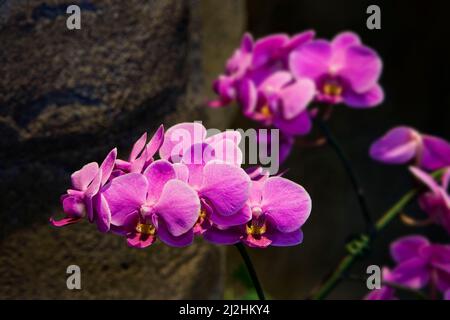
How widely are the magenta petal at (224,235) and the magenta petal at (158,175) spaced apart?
0.16 feet

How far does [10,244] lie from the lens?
78cm

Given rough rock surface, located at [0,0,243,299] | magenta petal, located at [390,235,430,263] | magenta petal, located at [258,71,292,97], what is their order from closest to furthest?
rough rock surface, located at [0,0,243,299] < magenta petal, located at [258,71,292,97] < magenta petal, located at [390,235,430,263]

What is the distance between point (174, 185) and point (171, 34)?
404 millimetres

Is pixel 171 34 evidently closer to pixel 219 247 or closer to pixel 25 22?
pixel 25 22

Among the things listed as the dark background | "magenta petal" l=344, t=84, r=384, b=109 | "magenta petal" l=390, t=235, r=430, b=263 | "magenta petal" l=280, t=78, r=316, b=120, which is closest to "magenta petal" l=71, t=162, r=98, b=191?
the dark background

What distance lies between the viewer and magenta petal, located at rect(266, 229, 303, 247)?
0.53 metres

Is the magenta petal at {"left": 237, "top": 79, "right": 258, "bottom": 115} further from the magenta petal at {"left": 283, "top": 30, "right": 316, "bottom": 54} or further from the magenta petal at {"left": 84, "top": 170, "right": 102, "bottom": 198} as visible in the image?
the magenta petal at {"left": 84, "top": 170, "right": 102, "bottom": 198}

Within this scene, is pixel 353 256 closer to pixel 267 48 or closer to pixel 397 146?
pixel 397 146

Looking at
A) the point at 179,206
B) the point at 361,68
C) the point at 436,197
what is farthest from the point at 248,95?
the point at 179,206

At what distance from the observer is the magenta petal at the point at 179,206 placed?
1.62ft

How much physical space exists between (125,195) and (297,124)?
395mm

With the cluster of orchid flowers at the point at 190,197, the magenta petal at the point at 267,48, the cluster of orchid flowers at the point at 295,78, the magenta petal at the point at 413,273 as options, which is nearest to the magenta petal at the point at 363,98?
the cluster of orchid flowers at the point at 295,78

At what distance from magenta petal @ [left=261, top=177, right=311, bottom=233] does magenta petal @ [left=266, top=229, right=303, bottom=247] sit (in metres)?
0.01

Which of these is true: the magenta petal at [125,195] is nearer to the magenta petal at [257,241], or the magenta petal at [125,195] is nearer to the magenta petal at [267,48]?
the magenta petal at [257,241]
